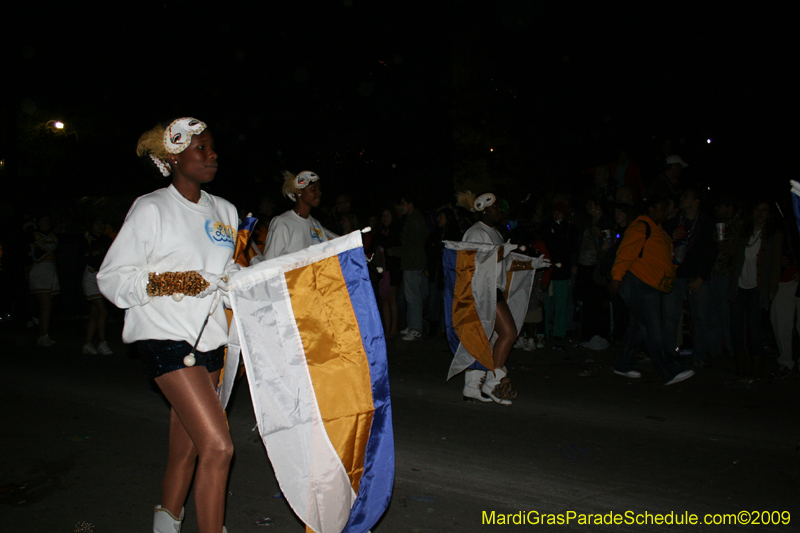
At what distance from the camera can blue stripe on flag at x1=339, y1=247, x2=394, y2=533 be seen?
2.84 m

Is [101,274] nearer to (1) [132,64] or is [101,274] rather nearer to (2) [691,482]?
(2) [691,482]

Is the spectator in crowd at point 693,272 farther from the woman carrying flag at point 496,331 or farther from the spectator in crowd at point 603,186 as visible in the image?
the spectator in crowd at point 603,186

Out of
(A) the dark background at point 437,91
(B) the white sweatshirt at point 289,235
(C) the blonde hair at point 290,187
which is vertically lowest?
(B) the white sweatshirt at point 289,235

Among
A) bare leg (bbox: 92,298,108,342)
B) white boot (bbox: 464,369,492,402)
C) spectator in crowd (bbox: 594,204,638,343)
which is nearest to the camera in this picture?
white boot (bbox: 464,369,492,402)

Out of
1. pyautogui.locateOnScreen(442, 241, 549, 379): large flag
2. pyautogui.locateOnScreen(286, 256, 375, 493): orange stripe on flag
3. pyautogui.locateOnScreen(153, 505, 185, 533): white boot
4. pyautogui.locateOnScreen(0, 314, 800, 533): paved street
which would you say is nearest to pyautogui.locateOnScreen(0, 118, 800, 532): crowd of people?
pyautogui.locateOnScreen(153, 505, 185, 533): white boot

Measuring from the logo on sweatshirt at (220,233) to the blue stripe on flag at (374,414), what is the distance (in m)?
0.62

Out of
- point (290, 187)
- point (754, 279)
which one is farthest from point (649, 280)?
point (290, 187)

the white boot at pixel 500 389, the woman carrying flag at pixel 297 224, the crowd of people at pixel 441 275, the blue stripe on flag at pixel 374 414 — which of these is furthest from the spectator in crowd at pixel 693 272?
the blue stripe on flag at pixel 374 414

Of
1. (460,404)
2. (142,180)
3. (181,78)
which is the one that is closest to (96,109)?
(142,180)

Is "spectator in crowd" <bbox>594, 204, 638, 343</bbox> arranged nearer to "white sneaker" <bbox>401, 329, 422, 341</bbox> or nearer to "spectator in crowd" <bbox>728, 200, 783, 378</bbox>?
"spectator in crowd" <bbox>728, 200, 783, 378</bbox>

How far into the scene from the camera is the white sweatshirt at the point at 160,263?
9.00ft

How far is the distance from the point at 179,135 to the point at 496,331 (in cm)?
376

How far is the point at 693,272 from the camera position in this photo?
24.0 ft

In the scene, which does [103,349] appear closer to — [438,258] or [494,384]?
[438,258]
